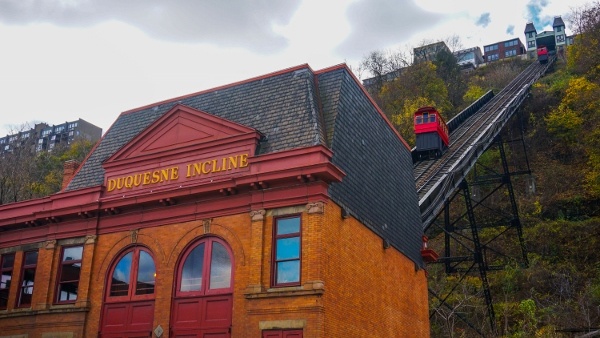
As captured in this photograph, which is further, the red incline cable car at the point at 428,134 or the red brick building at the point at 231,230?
the red incline cable car at the point at 428,134

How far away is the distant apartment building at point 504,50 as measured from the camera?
119519 millimetres

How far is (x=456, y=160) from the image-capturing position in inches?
1375

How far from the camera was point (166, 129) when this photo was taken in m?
21.4

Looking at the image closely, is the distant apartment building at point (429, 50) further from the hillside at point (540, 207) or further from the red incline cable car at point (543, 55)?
the red incline cable car at point (543, 55)

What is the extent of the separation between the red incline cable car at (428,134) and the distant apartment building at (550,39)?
56.3 metres

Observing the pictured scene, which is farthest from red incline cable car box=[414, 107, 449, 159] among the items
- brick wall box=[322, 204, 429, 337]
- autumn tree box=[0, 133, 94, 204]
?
autumn tree box=[0, 133, 94, 204]

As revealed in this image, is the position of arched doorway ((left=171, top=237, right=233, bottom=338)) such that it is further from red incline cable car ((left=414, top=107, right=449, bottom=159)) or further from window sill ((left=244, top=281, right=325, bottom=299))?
red incline cable car ((left=414, top=107, right=449, bottom=159))

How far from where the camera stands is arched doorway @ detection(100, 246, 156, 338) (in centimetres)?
1928

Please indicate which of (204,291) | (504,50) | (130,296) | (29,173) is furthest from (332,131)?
(504,50)

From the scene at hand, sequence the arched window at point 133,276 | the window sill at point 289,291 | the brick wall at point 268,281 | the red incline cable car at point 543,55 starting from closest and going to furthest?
the window sill at point 289,291 < the brick wall at point 268,281 < the arched window at point 133,276 < the red incline cable car at point 543,55

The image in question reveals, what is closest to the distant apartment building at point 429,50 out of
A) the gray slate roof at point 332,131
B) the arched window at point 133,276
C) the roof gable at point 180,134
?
the gray slate roof at point 332,131

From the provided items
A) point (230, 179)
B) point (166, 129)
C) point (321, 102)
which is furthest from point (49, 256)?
point (321, 102)

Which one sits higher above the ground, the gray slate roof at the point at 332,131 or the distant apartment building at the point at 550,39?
the distant apartment building at the point at 550,39

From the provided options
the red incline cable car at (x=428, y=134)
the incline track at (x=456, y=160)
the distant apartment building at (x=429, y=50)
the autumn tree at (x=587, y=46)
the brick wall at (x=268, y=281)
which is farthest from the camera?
the distant apartment building at (x=429, y=50)
